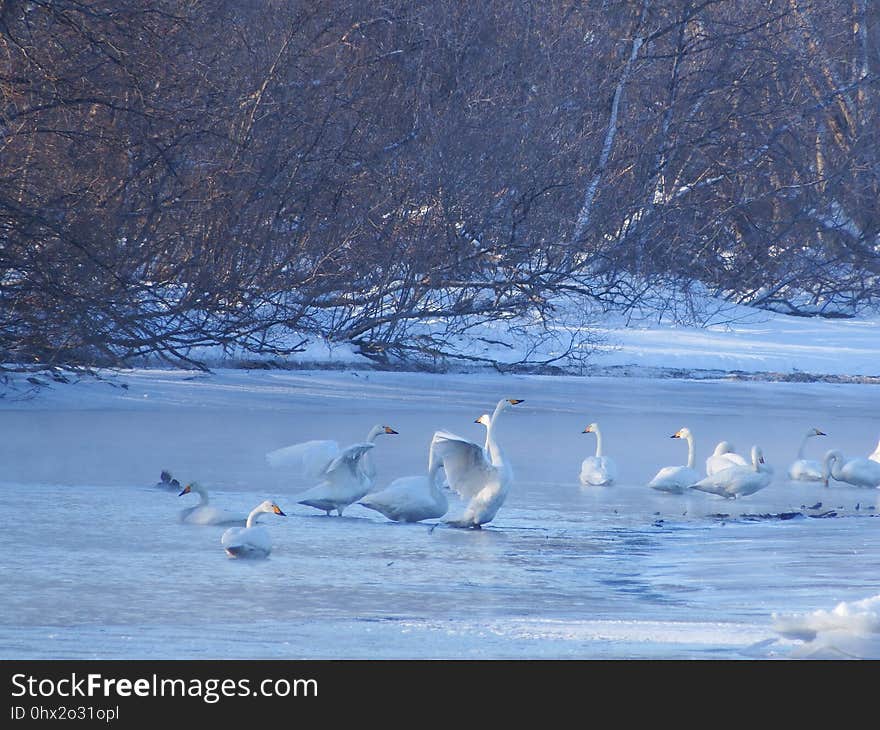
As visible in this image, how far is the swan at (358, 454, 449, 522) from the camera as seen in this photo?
6.84 m

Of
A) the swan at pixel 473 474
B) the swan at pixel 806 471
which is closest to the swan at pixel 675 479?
the swan at pixel 806 471

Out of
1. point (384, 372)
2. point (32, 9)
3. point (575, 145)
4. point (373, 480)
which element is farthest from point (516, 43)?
point (373, 480)

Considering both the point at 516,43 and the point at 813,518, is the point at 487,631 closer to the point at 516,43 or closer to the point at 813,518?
the point at 813,518

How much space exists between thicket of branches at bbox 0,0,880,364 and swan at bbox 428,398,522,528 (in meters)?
3.88

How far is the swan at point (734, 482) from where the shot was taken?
7695 millimetres

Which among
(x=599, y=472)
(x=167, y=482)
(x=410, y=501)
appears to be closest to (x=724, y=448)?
(x=599, y=472)

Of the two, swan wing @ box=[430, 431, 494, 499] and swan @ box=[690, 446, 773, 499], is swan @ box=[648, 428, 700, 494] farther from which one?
swan wing @ box=[430, 431, 494, 499]

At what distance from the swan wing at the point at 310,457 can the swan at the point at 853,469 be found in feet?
8.94

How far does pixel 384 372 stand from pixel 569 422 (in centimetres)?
340

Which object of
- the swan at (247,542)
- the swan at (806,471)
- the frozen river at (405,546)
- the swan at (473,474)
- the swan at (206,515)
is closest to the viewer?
the frozen river at (405,546)

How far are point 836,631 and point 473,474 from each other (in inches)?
111

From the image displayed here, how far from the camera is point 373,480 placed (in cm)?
758

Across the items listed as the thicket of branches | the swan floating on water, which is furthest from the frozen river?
the thicket of branches

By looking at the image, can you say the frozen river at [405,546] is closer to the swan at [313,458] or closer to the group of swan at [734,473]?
the group of swan at [734,473]
